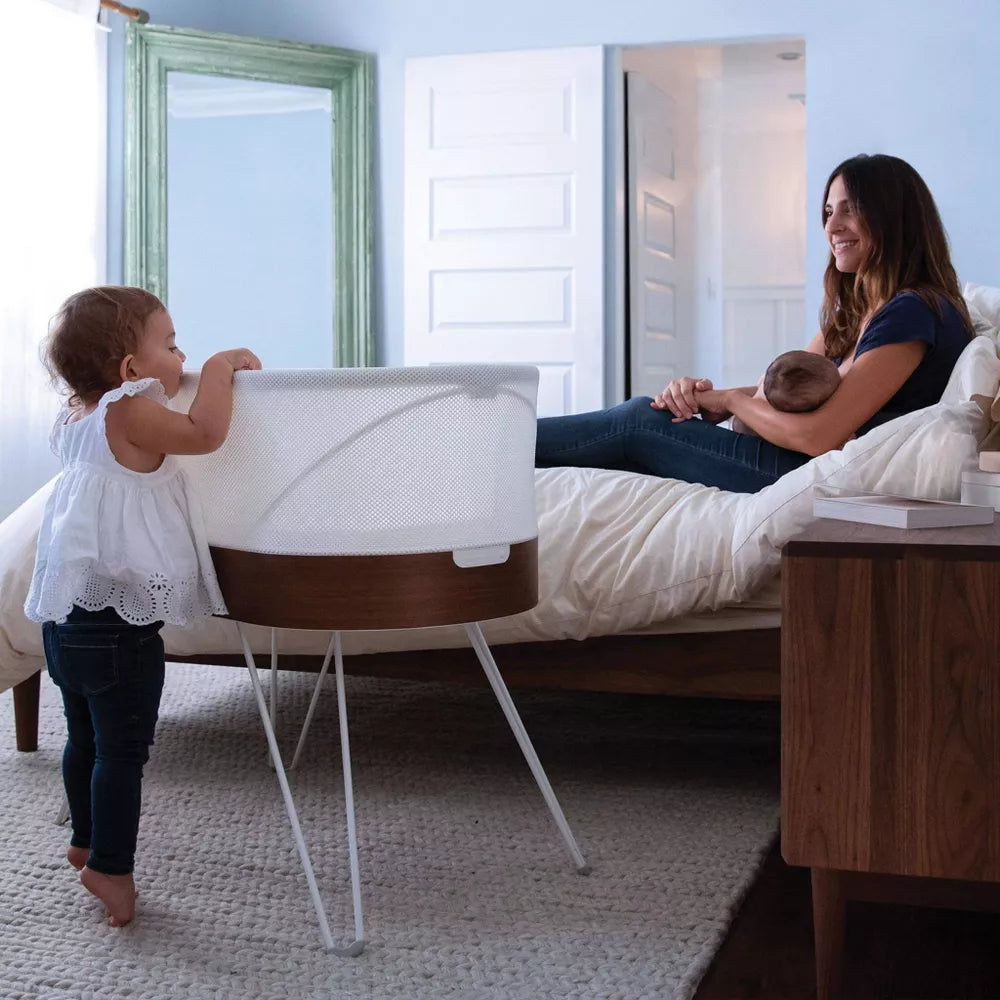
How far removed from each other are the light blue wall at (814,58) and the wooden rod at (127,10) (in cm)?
17

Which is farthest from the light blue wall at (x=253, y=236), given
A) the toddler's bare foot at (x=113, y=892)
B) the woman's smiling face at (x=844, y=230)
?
the toddler's bare foot at (x=113, y=892)

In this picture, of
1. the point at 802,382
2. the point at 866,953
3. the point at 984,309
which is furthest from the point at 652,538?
the point at 984,309

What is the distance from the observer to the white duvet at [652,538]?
1823 mm

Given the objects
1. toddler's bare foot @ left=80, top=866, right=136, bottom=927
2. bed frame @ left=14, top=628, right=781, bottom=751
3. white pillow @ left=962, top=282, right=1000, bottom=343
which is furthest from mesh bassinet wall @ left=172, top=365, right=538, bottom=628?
white pillow @ left=962, top=282, right=1000, bottom=343

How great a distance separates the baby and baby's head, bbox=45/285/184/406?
3.53 ft

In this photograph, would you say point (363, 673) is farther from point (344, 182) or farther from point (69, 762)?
point (344, 182)

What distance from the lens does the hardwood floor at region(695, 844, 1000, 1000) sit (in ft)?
4.64

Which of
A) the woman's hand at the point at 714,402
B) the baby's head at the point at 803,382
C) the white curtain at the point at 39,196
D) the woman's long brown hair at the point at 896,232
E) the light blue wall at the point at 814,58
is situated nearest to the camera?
the baby's head at the point at 803,382

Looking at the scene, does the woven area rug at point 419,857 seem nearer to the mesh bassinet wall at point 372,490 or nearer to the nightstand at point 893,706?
→ the nightstand at point 893,706

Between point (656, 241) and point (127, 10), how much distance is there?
2507 mm

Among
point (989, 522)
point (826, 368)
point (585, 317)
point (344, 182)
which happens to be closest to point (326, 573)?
point (989, 522)

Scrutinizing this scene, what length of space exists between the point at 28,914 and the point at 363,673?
71 cm

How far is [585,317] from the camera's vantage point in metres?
5.29

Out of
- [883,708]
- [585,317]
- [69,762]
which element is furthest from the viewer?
[585,317]
